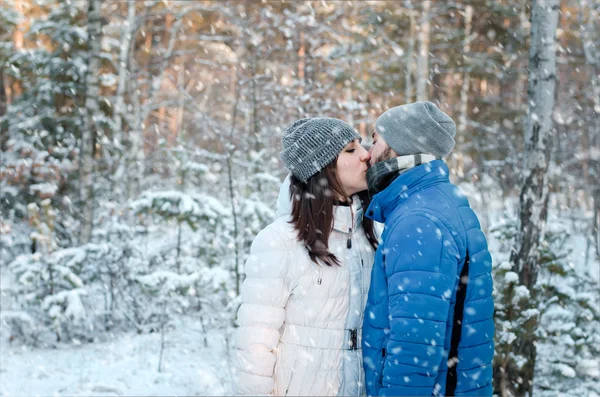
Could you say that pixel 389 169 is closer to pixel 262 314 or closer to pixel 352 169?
pixel 352 169

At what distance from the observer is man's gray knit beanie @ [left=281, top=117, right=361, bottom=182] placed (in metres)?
2.35

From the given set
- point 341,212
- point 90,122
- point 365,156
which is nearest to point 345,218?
point 341,212

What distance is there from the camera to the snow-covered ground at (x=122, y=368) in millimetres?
5320

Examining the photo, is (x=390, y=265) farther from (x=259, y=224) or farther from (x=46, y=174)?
(x=46, y=174)

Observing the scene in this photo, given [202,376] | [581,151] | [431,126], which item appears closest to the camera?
[431,126]

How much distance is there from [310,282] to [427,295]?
62 centimetres

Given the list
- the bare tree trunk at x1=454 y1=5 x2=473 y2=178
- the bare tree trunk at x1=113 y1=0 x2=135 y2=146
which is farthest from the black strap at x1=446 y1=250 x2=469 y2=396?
the bare tree trunk at x1=454 y1=5 x2=473 y2=178

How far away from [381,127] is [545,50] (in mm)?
3479

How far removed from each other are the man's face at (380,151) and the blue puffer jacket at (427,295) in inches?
7.0

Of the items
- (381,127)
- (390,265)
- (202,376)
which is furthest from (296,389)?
(202,376)

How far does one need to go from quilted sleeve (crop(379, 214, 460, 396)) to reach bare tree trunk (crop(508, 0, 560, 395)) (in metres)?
3.26

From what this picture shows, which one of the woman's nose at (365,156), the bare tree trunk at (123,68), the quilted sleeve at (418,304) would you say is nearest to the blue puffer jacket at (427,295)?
the quilted sleeve at (418,304)

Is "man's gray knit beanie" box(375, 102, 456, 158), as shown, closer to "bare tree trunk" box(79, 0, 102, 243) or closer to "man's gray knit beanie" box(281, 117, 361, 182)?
"man's gray knit beanie" box(281, 117, 361, 182)

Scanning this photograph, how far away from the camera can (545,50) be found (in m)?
4.83
